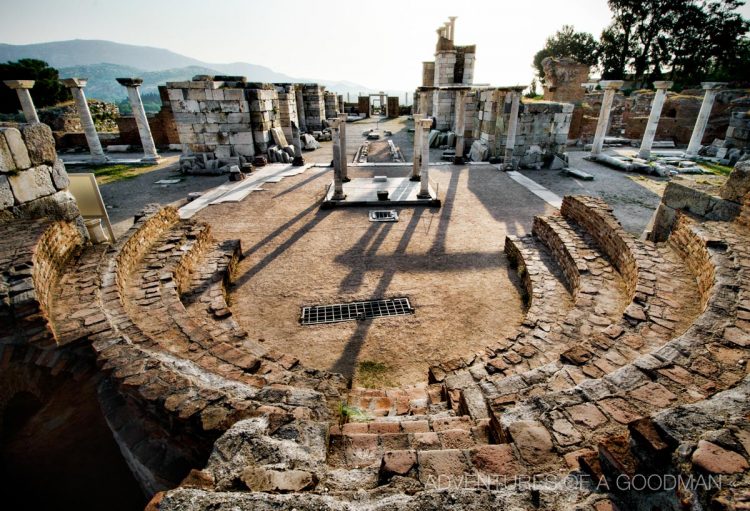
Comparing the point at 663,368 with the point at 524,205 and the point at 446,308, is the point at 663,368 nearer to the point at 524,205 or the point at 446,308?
the point at 446,308

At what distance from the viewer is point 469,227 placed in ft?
30.6

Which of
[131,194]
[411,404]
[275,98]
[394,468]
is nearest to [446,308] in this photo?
[411,404]

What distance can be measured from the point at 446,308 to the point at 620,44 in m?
49.5

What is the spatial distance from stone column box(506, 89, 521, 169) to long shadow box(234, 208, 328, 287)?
8685 millimetres

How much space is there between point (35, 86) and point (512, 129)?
32004mm

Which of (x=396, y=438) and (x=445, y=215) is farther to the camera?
(x=445, y=215)

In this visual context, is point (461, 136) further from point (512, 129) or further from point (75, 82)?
point (75, 82)

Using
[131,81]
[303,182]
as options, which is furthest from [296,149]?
[131,81]

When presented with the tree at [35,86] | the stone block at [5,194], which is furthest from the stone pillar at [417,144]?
Answer: the tree at [35,86]

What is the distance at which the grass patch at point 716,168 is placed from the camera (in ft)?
49.0

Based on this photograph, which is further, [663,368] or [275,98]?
[275,98]

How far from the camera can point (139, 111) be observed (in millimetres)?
16484

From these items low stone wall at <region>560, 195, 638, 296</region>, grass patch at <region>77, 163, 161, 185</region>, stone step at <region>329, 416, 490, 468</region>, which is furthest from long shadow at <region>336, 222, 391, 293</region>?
grass patch at <region>77, 163, 161, 185</region>

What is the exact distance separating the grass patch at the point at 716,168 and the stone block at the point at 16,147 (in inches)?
848
